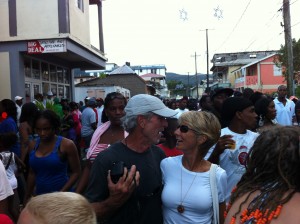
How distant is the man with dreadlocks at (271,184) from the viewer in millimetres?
1826

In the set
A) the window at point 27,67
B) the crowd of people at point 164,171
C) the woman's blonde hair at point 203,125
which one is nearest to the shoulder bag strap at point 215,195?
the crowd of people at point 164,171

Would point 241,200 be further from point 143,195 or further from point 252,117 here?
point 252,117

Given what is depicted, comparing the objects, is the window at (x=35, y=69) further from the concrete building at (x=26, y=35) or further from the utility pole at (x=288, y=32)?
the utility pole at (x=288, y=32)

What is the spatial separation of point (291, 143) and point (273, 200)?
1.10 ft

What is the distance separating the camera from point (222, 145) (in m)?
3.64

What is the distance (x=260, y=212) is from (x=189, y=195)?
1.00 m

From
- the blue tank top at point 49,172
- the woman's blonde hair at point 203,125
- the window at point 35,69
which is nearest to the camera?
the woman's blonde hair at point 203,125

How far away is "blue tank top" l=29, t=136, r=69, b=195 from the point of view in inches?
172

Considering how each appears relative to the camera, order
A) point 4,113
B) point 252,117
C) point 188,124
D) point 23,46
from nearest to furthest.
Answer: point 188,124
point 252,117
point 4,113
point 23,46

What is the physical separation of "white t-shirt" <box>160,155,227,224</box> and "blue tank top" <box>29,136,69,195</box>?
183cm

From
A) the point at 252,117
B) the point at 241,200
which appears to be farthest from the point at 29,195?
the point at 241,200

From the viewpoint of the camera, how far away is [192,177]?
2.91 meters

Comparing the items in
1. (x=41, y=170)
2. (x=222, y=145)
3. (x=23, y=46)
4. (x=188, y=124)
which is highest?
(x=23, y=46)

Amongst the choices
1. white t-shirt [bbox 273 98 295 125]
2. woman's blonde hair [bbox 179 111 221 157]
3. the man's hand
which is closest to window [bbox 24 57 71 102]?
white t-shirt [bbox 273 98 295 125]
